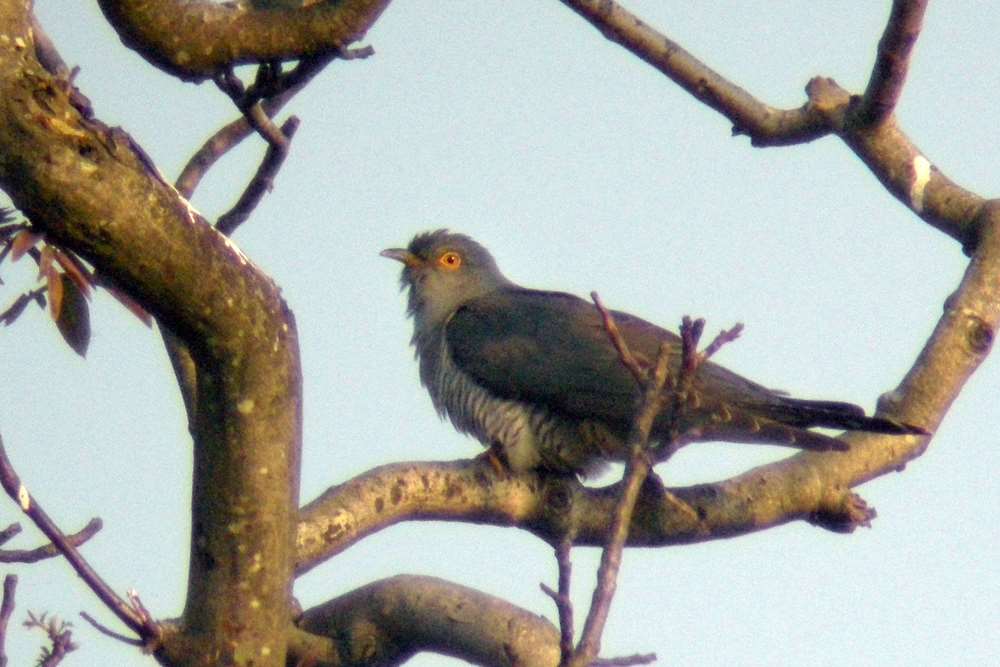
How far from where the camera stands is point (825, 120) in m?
4.09

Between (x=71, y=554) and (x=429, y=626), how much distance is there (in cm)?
124

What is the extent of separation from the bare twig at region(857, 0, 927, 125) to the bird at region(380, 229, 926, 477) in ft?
3.19

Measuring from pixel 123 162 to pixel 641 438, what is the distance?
0.93 meters

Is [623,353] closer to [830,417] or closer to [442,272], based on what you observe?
[830,417]

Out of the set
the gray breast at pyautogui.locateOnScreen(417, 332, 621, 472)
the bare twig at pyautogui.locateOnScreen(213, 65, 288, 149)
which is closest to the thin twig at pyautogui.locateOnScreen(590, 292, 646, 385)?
the bare twig at pyautogui.locateOnScreen(213, 65, 288, 149)

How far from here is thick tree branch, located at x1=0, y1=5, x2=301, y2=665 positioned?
7.09ft

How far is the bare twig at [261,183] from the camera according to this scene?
3.53 metres

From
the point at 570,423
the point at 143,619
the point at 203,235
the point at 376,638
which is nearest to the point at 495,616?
the point at 376,638

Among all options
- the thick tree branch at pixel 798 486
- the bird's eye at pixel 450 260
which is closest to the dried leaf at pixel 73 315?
the thick tree branch at pixel 798 486

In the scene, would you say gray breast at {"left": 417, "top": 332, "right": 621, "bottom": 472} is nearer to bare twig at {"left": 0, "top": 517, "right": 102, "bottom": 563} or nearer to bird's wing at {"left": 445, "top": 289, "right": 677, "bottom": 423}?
bird's wing at {"left": 445, "top": 289, "right": 677, "bottom": 423}

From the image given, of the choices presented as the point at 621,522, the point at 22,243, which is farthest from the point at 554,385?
the point at 621,522

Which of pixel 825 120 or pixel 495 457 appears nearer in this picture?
pixel 825 120

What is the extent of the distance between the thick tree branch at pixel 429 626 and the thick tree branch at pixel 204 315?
35.2 inches

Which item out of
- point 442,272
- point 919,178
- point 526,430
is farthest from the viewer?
point 442,272
